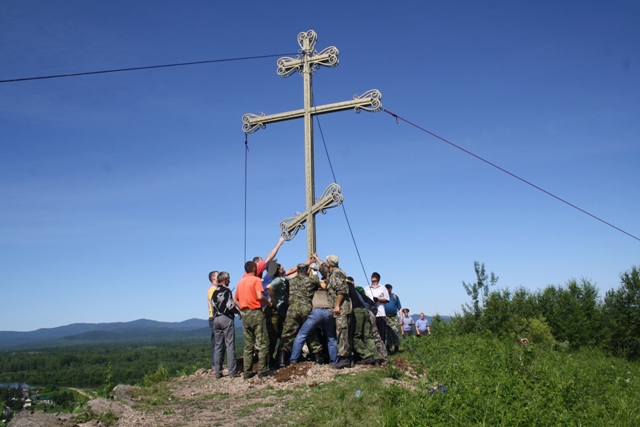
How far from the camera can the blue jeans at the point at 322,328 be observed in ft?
33.5

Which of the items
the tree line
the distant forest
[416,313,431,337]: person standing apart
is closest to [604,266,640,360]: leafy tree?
the tree line

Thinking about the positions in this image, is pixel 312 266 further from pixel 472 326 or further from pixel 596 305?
pixel 596 305

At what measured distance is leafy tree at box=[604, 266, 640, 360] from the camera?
26.8 meters

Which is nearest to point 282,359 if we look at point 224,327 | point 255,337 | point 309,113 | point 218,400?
point 255,337

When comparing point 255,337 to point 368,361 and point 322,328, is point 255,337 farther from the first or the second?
point 368,361

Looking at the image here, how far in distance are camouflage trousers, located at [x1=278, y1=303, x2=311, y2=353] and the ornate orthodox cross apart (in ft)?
4.85

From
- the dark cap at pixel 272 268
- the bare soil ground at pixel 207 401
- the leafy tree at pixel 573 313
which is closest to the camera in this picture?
the bare soil ground at pixel 207 401

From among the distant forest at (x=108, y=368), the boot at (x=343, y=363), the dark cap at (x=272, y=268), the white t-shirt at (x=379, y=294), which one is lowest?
the distant forest at (x=108, y=368)

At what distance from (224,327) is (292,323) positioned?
4.38ft

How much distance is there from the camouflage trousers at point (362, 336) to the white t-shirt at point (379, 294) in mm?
1789

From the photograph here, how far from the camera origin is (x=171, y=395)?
9.29 meters

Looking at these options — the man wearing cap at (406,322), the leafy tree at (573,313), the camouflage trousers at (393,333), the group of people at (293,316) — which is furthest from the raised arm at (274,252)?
the leafy tree at (573,313)

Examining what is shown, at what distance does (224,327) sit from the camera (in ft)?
34.7

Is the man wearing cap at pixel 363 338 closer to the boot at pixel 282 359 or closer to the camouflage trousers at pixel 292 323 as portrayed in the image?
the camouflage trousers at pixel 292 323
